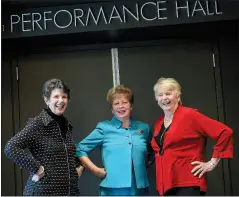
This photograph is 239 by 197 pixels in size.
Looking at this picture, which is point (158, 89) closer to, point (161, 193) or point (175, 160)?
point (175, 160)

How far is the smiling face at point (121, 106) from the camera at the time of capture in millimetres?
2807

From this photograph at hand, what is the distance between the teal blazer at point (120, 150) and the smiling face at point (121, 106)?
0.06 m

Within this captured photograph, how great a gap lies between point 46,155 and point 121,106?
65cm

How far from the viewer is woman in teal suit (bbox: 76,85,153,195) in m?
2.70

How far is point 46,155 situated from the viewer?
2406 mm

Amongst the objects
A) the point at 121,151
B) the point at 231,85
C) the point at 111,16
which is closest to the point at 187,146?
the point at 121,151

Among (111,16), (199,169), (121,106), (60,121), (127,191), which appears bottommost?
(127,191)

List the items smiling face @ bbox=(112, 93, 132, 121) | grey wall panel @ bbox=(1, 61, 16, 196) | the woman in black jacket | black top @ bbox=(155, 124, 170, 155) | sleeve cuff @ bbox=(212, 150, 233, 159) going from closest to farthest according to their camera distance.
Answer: the woman in black jacket → sleeve cuff @ bbox=(212, 150, 233, 159) → black top @ bbox=(155, 124, 170, 155) → smiling face @ bbox=(112, 93, 132, 121) → grey wall panel @ bbox=(1, 61, 16, 196)

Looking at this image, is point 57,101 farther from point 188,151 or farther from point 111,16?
point 111,16

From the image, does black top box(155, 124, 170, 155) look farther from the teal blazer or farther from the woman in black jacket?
the woman in black jacket

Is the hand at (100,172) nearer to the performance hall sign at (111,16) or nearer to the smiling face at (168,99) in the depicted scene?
the smiling face at (168,99)

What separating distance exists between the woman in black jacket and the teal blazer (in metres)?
0.29

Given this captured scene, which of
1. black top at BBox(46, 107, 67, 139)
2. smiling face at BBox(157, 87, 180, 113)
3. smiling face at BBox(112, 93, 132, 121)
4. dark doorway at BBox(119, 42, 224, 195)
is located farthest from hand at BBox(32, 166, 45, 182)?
dark doorway at BBox(119, 42, 224, 195)

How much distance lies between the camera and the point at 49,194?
7.82 feet
